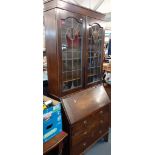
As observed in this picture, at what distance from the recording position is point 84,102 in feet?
6.11

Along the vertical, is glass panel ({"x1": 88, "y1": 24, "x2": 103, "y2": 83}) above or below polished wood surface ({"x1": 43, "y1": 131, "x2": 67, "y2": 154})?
above

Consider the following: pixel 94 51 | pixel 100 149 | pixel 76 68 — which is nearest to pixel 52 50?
pixel 76 68

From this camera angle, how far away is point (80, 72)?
6.22 feet

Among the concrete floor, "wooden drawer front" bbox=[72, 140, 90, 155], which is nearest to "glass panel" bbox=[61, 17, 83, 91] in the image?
"wooden drawer front" bbox=[72, 140, 90, 155]

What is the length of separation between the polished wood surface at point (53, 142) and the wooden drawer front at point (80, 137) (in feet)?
0.74

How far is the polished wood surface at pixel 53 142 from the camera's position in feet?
4.31

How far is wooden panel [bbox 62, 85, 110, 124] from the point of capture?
5.47ft

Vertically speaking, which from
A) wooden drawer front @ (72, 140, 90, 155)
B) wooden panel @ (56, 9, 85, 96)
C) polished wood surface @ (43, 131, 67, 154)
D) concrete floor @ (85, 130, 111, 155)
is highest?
wooden panel @ (56, 9, 85, 96)

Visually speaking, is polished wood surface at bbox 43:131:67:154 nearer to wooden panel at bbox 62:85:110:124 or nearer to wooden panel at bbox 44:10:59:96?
wooden panel at bbox 62:85:110:124

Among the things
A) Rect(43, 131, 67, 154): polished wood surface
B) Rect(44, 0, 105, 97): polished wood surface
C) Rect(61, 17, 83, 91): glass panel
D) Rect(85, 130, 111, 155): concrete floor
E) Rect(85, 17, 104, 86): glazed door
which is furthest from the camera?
Rect(85, 130, 111, 155): concrete floor
